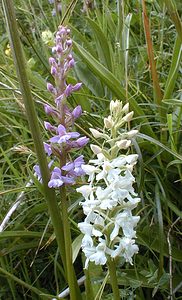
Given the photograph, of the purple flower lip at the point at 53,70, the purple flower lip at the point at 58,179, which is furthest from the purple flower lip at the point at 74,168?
the purple flower lip at the point at 53,70

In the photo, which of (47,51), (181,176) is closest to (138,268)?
(181,176)

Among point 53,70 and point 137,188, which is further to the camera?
point 137,188

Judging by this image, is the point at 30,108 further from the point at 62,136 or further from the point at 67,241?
the point at 67,241

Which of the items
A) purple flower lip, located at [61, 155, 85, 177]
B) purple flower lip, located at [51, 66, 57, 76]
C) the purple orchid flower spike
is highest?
purple flower lip, located at [51, 66, 57, 76]

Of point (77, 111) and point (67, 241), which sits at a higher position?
point (77, 111)

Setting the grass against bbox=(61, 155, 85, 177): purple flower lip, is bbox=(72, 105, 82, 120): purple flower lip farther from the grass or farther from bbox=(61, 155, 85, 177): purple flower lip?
the grass

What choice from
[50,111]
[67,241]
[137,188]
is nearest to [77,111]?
[50,111]

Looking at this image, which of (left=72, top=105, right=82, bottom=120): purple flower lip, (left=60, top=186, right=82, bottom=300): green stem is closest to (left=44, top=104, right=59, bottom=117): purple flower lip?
(left=72, top=105, right=82, bottom=120): purple flower lip

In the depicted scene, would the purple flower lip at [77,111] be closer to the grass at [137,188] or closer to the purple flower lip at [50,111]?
the purple flower lip at [50,111]
